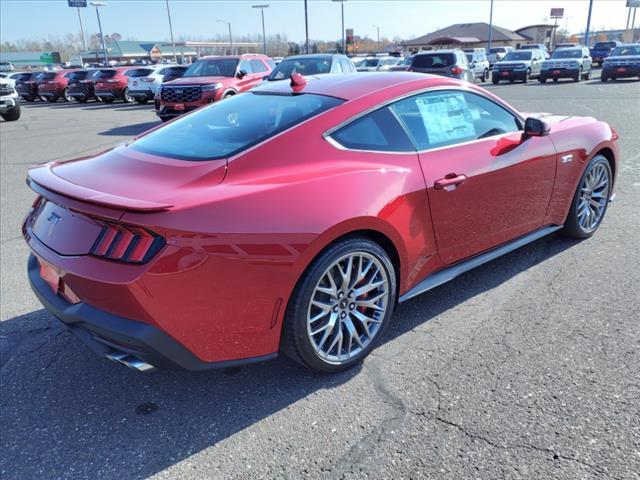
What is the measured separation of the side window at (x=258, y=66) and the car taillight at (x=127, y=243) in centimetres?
1398

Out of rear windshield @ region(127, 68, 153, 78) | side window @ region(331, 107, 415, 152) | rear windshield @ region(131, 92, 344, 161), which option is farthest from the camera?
rear windshield @ region(127, 68, 153, 78)

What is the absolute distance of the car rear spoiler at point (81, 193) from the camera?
2.24 m

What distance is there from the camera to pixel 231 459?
92.8 inches

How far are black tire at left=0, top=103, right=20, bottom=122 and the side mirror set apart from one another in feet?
58.3

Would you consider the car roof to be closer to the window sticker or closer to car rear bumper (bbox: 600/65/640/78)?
the window sticker

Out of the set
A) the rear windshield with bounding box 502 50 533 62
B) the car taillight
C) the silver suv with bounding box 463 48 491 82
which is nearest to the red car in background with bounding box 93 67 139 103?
the silver suv with bounding box 463 48 491 82

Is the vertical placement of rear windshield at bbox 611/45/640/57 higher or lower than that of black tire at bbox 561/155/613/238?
→ higher

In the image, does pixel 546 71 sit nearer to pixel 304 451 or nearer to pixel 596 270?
pixel 596 270

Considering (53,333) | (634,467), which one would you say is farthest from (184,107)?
(634,467)

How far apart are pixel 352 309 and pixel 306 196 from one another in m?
0.72

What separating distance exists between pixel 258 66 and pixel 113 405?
47.0 ft

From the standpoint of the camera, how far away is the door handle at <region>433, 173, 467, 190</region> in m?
3.18

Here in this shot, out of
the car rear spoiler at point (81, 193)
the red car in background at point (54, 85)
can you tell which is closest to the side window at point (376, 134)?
the car rear spoiler at point (81, 193)

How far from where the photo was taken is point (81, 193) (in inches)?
96.0
